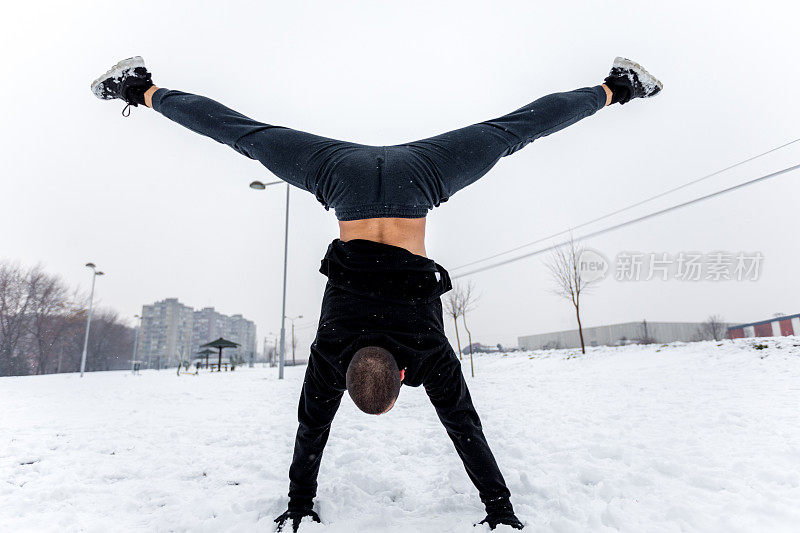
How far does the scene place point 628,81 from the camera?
2.79 meters

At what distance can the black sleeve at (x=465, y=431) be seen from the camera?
196 cm

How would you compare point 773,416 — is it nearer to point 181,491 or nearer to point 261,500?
point 261,500

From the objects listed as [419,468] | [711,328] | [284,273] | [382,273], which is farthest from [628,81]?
[711,328]

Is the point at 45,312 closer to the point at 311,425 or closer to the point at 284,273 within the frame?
the point at 284,273

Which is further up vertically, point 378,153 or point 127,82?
point 127,82

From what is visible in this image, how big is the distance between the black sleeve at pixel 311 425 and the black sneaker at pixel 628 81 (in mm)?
2698

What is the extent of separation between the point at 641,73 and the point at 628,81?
0.39ft

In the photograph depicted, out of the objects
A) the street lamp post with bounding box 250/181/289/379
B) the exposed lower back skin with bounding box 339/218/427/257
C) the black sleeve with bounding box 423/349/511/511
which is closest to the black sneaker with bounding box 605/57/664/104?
the exposed lower back skin with bounding box 339/218/427/257

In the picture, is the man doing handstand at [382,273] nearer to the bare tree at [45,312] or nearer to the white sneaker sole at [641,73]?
the white sneaker sole at [641,73]

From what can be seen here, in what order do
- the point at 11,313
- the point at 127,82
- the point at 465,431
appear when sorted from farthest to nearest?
the point at 11,313 → the point at 127,82 → the point at 465,431

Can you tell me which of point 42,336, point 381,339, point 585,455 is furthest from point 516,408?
point 42,336

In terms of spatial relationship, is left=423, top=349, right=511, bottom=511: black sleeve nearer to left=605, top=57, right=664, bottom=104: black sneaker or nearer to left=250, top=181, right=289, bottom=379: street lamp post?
left=605, top=57, right=664, bottom=104: black sneaker

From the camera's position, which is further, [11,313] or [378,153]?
[11,313]

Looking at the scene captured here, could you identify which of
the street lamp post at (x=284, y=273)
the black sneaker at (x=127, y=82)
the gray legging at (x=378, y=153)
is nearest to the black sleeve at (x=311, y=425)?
the gray legging at (x=378, y=153)
